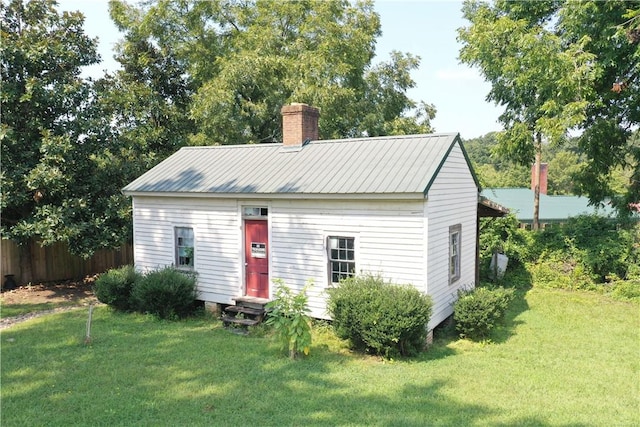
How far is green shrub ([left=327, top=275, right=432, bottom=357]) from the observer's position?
29.8 feet

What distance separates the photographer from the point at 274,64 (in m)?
20.8

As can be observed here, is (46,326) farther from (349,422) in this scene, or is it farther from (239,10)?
(239,10)

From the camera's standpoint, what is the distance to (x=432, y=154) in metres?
11.0

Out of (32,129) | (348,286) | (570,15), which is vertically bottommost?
(348,286)

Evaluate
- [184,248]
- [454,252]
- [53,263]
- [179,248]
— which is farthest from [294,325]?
[53,263]

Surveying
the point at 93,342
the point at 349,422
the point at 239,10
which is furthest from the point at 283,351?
the point at 239,10

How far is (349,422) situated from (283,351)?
3.31 metres

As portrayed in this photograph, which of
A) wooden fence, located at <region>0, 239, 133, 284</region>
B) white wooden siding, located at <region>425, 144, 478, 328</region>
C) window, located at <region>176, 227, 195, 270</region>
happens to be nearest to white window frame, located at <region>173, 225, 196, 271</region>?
window, located at <region>176, 227, 195, 270</region>

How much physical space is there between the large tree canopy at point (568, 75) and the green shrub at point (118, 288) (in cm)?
1309

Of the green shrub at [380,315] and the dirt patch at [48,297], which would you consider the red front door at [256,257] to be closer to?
the green shrub at [380,315]

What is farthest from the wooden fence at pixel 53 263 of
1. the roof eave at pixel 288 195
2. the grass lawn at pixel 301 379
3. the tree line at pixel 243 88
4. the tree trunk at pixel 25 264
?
the roof eave at pixel 288 195

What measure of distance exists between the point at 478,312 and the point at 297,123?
715 centimetres

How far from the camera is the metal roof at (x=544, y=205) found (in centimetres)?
2695

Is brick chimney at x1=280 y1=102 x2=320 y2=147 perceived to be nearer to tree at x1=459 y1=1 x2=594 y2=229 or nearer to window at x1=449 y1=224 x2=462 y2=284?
window at x1=449 y1=224 x2=462 y2=284
